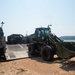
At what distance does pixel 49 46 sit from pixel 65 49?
68.8 inches

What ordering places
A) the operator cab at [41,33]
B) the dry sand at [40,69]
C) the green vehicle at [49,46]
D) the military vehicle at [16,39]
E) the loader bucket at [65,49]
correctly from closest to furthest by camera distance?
the dry sand at [40,69] < the loader bucket at [65,49] < the green vehicle at [49,46] < the operator cab at [41,33] < the military vehicle at [16,39]

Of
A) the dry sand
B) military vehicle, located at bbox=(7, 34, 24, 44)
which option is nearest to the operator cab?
the dry sand

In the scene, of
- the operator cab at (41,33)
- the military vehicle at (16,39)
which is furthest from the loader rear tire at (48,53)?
the military vehicle at (16,39)

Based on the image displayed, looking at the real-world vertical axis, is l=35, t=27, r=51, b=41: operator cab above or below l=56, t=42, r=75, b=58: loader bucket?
above

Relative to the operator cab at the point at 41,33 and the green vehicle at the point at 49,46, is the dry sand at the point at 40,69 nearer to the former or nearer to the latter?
the green vehicle at the point at 49,46

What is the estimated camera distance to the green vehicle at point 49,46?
39.7 feet

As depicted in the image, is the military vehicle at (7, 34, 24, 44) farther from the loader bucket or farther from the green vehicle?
the loader bucket

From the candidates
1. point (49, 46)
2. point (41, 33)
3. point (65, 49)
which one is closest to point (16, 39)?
point (41, 33)

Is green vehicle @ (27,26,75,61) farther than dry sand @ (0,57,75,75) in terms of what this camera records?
Yes

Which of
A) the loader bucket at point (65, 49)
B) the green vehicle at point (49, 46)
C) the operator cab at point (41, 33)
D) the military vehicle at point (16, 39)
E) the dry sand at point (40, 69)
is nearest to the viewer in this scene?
the dry sand at point (40, 69)

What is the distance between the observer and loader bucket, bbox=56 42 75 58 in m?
11.6

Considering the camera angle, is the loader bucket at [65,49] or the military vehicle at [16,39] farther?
the military vehicle at [16,39]

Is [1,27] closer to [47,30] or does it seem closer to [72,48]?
[47,30]

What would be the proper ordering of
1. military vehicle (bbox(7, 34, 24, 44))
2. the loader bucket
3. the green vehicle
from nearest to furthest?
the loader bucket
the green vehicle
military vehicle (bbox(7, 34, 24, 44))
